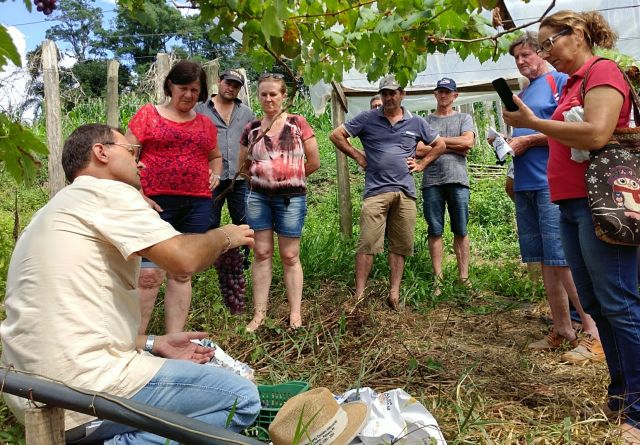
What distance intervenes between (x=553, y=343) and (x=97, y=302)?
9.70ft

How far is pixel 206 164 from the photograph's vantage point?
419cm

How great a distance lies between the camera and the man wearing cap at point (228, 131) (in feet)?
15.6

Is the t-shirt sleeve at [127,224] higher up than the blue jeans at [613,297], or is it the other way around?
the t-shirt sleeve at [127,224]

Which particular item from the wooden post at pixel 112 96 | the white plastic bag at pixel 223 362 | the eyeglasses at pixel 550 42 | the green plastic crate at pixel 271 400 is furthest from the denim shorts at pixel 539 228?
the wooden post at pixel 112 96

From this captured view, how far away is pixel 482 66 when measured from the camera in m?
5.96

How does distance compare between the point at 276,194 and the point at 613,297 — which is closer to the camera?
the point at 613,297

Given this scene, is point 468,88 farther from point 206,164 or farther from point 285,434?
point 285,434

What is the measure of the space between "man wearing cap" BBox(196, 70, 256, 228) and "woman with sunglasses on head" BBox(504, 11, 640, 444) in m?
2.55

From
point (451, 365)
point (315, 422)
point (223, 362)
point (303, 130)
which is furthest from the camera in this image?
point (303, 130)

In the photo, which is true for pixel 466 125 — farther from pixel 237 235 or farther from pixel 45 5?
pixel 45 5

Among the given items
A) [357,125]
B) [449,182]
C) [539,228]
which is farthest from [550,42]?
[449,182]

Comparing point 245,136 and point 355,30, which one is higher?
point 355,30

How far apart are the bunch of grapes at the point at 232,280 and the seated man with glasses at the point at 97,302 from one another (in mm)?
2241

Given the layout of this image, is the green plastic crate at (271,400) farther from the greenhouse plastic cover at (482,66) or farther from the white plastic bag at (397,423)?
the greenhouse plastic cover at (482,66)
